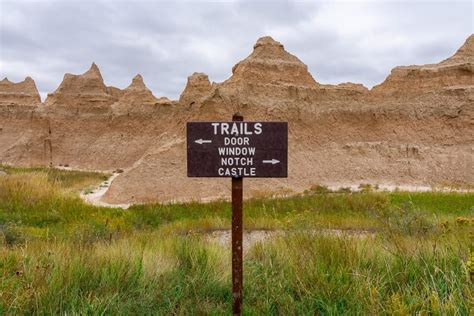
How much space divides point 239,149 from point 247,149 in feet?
0.28

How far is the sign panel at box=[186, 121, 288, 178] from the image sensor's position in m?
4.27

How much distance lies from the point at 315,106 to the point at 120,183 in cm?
1484

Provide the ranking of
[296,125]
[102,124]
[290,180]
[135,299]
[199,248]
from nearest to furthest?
1. [135,299]
2. [199,248]
3. [290,180]
4. [296,125]
5. [102,124]

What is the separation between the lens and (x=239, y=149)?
4.29m

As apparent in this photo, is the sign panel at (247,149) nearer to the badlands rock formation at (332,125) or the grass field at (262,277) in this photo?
the grass field at (262,277)

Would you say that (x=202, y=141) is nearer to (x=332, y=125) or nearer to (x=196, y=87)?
(x=332, y=125)

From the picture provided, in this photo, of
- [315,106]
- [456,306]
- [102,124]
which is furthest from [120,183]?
[102,124]

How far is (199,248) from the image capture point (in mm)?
5562

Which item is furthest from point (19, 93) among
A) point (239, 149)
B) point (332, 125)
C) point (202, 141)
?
point (239, 149)

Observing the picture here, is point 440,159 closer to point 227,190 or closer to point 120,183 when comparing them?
point 227,190

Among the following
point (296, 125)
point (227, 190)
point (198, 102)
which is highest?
point (198, 102)

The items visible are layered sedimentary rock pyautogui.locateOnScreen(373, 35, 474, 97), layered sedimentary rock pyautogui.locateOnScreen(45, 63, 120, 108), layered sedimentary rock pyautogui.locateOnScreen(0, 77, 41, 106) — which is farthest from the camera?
layered sedimentary rock pyautogui.locateOnScreen(0, 77, 41, 106)

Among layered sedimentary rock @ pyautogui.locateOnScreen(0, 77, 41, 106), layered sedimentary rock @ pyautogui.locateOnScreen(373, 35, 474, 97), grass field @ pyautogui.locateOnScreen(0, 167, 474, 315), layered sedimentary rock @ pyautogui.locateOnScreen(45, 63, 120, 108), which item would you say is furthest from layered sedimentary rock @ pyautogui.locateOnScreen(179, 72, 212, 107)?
layered sedimentary rock @ pyautogui.locateOnScreen(0, 77, 41, 106)

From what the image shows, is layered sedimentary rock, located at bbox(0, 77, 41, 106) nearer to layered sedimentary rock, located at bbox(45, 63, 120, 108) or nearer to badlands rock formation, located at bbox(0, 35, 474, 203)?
layered sedimentary rock, located at bbox(45, 63, 120, 108)
